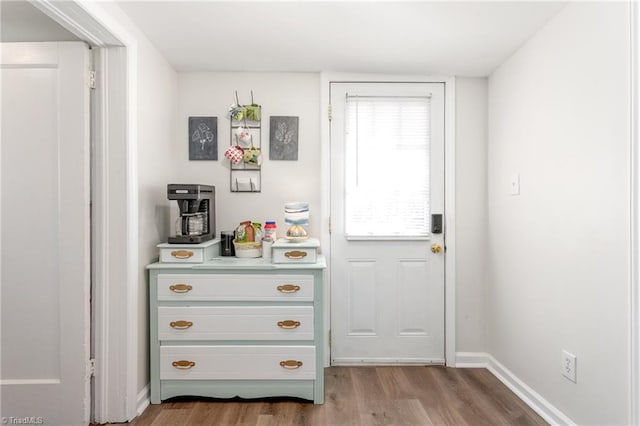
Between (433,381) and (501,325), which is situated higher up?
(501,325)

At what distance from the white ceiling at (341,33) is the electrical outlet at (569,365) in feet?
5.93

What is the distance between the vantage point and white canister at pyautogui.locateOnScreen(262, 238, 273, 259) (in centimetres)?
272

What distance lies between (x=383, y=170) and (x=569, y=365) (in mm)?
1684

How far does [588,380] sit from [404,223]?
1.48 m

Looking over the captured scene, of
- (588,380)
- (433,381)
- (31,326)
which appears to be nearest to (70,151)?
(31,326)

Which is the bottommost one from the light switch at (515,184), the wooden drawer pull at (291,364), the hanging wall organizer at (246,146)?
the wooden drawer pull at (291,364)

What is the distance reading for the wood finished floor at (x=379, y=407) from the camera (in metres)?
2.20

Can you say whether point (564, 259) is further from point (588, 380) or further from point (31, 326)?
point (31, 326)

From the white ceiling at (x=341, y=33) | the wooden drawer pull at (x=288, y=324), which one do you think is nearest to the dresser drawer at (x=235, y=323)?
the wooden drawer pull at (x=288, y=324)

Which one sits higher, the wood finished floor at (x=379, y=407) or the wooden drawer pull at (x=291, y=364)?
the wooden drawer pull at (x=291, y=364)

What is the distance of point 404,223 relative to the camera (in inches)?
119

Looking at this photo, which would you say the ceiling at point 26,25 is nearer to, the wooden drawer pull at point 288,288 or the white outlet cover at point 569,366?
the wooden drawer pull at point 288,288

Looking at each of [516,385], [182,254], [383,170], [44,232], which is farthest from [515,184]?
[44,232]

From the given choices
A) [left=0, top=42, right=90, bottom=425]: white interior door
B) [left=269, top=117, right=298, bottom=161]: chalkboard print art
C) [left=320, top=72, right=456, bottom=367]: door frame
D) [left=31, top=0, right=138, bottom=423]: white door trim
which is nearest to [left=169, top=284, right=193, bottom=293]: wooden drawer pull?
[left=31, top=0, right=138, bottom=423]: white door trim
